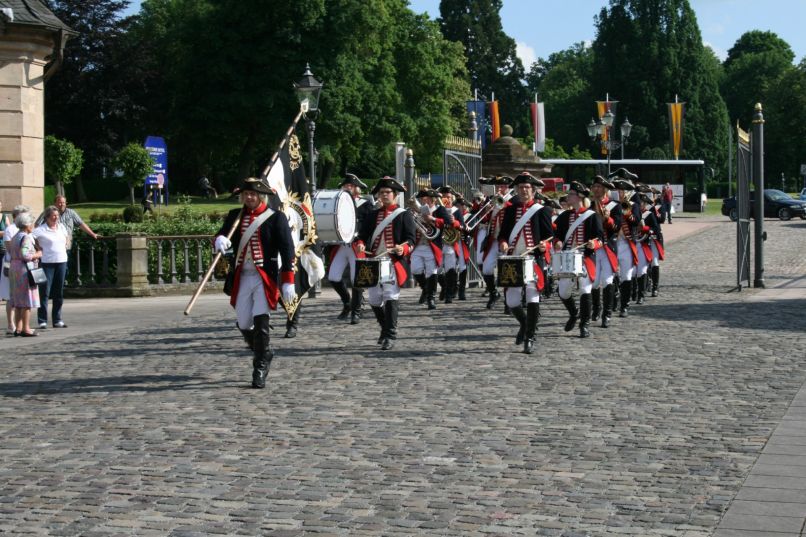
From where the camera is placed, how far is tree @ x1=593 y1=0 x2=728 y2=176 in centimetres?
9625

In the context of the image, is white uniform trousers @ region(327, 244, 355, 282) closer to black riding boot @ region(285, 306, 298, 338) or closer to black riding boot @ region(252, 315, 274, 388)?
black riding boot @ region(285, 306, 298, 338)

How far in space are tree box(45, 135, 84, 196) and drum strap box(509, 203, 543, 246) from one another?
38.6 metres

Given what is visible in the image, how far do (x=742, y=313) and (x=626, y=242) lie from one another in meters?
1.80

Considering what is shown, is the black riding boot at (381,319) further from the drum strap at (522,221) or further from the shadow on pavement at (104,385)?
the shadow on pavement at (104,385)

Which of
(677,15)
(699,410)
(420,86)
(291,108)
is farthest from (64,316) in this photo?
(677,15)

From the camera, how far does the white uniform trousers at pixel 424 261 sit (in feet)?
62.4

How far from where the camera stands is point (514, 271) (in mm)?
13133

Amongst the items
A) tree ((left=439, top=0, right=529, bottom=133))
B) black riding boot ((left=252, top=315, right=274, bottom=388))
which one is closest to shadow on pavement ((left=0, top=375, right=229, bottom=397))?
black riding boot ((left=252, top=315, right=274, bottom=388))

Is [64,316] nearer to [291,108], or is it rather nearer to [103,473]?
[103,473]

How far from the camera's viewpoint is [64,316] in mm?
18594

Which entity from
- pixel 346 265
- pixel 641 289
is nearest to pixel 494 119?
pixel 641 289

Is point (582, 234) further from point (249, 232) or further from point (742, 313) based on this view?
point (249, 232)

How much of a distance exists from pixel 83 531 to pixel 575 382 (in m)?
5.74

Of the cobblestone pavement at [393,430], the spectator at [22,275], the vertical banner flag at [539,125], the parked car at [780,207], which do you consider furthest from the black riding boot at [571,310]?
the vertical banner flag at [539,125]
